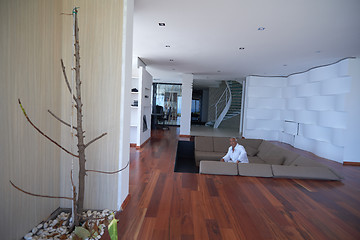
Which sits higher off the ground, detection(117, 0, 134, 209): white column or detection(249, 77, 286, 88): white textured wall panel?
detection(249, 77, 286, 88): white textured wall panel

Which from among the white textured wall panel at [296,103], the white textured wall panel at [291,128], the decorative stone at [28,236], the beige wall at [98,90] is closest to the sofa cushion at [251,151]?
the white textured wall panel at [291,128]

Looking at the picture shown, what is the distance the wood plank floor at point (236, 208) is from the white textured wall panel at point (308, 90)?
400 centimetres

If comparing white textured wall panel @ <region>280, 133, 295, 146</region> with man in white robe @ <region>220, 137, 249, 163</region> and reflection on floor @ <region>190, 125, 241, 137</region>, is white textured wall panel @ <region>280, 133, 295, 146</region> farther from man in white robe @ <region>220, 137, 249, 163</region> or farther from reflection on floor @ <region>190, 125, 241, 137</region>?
man in white robe @ <region>220, 137, 249, 163</region>

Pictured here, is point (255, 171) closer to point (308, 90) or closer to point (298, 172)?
point (298, 172)

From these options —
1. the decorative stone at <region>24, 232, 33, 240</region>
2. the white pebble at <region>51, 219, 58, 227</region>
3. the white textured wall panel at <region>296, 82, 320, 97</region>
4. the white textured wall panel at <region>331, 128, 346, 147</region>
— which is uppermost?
the white textured wall panel at <region>296, 82, 320, 97</region>

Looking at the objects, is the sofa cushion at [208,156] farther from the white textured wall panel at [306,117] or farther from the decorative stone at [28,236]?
the decorative stone at [28,236]

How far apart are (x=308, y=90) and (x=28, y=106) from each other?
25.8 feet

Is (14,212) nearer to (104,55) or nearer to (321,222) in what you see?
(104,55)

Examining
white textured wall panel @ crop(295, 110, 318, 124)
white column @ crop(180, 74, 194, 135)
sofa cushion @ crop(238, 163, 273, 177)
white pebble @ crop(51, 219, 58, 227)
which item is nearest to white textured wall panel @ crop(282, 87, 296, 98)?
white textured wall panel @ crop(295, 110, 318, 124)

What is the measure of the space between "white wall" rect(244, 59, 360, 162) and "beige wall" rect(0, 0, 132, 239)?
19.8 ft

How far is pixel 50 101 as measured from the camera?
216 centimetres

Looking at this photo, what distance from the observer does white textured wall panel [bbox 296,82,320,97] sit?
270 inches

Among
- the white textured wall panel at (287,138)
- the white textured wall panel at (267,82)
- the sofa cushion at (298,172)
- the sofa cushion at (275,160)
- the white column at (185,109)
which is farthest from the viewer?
the white column at (185,109)

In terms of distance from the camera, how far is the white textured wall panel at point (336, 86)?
568cm
